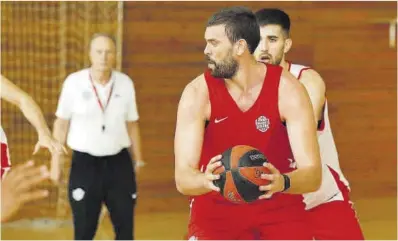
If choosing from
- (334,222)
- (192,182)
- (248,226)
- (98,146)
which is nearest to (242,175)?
(192,182)

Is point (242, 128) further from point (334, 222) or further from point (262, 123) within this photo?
point (334, 222)

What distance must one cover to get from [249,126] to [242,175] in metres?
0.29

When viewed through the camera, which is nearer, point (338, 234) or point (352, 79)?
point (338, 234)

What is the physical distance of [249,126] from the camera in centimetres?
401

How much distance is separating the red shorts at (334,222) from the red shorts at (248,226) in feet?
2.26

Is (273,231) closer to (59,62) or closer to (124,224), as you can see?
(124,224)

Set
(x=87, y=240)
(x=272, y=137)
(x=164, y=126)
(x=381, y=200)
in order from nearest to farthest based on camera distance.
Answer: (x=272, y=137)
(x=87, y=240)
(x=164, y=126)
(x=381, y=200)

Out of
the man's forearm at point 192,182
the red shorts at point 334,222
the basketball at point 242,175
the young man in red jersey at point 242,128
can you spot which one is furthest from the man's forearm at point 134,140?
the basketball at point 242,175

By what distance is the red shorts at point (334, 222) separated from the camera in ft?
15.5

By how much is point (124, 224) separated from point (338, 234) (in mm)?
2148

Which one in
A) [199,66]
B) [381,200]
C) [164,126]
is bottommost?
[381,200]

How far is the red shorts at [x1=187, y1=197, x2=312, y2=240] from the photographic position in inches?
160

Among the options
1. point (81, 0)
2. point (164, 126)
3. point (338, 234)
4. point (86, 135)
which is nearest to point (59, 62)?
point (81, 0)

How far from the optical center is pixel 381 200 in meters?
9.77
